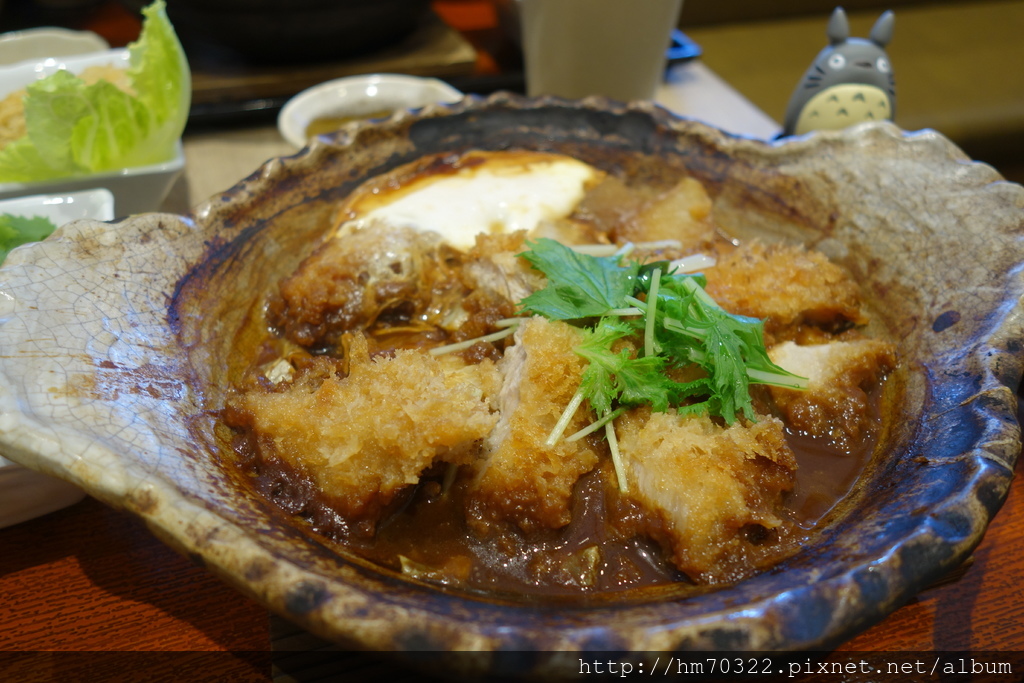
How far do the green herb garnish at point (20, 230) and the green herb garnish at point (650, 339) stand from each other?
1.56m

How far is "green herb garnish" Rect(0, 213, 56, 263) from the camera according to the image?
2.02m

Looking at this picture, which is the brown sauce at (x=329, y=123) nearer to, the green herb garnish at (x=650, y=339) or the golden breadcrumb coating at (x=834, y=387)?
the green herb garnish at (x=650, y=339)

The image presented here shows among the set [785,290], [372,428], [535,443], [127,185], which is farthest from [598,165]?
[127,185]

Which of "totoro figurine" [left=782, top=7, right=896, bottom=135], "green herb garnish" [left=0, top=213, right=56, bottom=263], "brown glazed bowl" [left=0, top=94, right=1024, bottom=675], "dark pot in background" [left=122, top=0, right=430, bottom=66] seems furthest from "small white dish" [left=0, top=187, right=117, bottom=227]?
"totoro figurine" [left=782, top=7, right=896, bottom=135]

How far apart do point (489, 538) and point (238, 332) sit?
40.6 inches

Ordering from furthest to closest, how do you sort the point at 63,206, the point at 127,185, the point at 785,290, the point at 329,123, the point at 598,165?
1. the point at 329,123
2. the point at 598,165
3. the point at 127,185
4. the point at 63,206
5. the point at 785,290

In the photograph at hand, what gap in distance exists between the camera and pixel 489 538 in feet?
5.13

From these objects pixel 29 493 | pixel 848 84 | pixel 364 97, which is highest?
pixel 848 84

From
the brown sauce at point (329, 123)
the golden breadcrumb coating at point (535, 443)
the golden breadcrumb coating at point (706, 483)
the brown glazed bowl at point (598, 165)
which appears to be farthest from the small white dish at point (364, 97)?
the golden breadcrumb coating at point (706, 483)

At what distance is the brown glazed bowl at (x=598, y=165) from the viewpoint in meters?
1.14

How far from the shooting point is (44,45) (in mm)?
3658

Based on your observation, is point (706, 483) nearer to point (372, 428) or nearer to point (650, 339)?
point (650, 339)

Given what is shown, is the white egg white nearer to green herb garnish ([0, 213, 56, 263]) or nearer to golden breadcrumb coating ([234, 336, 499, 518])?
golden breadcrumb coating ([234, 336, 499, 518])

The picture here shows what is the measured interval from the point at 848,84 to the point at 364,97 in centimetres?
225
